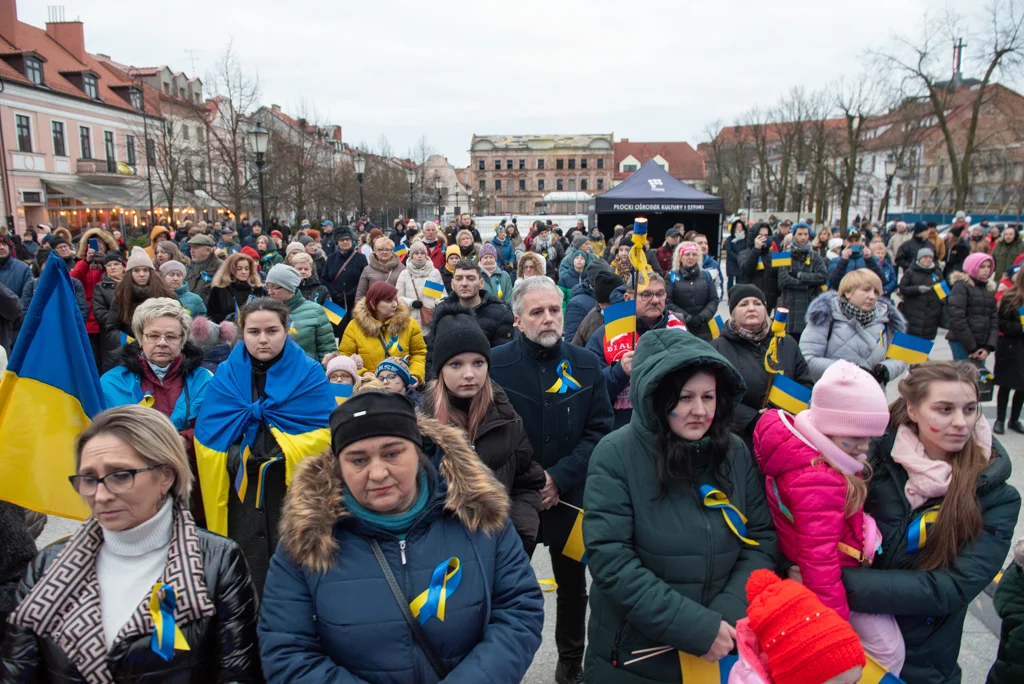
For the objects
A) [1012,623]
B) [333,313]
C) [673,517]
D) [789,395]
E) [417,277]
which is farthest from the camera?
[417,277]

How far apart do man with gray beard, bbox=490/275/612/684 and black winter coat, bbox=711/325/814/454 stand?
106 cm

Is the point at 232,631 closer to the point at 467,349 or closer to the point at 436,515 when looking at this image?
the point at 436,515

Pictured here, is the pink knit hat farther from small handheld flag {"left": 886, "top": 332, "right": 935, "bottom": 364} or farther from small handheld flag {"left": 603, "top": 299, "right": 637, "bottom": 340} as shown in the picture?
small handheld flag {"left": 886, "top": 332, "right": 935, "bottom": 364}

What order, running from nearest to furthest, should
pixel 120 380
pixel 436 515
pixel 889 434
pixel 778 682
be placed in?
pixel 778 682 → pixel 436 515 → pixel 889 434 → pixel 120 380

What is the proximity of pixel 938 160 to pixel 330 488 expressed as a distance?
217 feet

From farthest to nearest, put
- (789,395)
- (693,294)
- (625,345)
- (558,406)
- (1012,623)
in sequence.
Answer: (693,294) → (625,345) → (789,395) → (558,406) → (1012,623)

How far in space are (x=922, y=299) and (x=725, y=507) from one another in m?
7.95

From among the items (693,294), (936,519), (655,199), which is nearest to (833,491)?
(936,519)

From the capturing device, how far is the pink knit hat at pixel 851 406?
2.23 metres

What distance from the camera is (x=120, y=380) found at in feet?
11.2

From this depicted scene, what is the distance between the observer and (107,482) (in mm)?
1982

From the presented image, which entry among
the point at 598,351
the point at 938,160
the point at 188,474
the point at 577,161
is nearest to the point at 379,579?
the point at 188,474

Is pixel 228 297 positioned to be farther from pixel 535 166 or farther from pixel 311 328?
pixel 535 166

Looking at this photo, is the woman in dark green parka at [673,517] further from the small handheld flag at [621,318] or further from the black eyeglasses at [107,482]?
the small handheld flag at [621,318]
